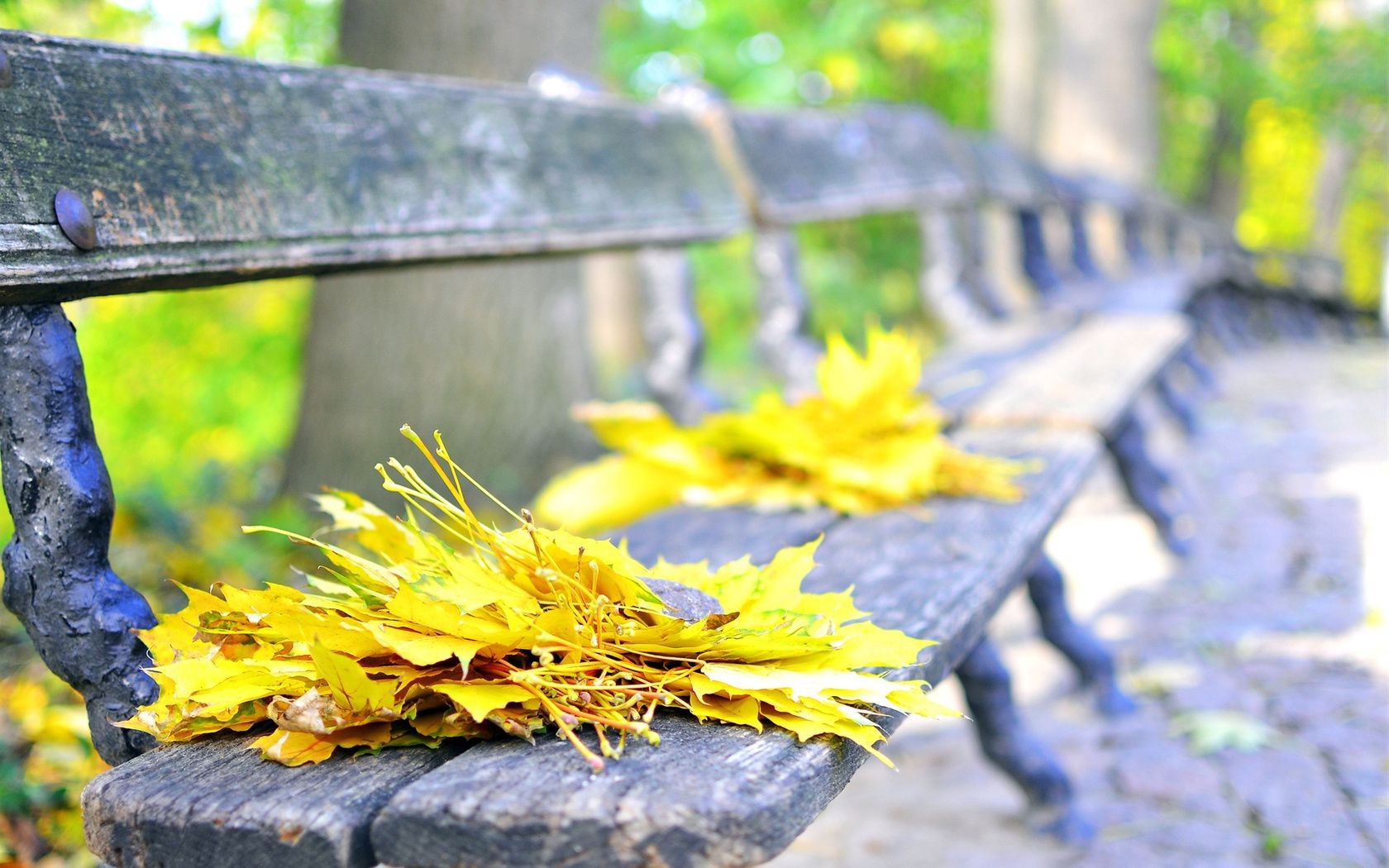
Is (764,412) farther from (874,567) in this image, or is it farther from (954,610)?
(954,610)

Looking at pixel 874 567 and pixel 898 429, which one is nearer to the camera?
pixel 874 567

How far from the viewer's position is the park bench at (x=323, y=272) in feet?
3.04

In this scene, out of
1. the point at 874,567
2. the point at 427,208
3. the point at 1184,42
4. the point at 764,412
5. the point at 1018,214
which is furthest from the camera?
the point at 1184,42

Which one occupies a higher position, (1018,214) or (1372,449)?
(1018,214)

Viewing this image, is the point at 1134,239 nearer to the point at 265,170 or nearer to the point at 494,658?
the point at 265,170

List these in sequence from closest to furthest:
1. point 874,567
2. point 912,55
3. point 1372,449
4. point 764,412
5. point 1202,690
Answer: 1. point 874,567
2. point 764,412
3. point 1202,690
4. point 1372,449
5. point 912,55

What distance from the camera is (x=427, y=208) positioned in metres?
1.85

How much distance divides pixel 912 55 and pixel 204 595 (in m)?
12.3

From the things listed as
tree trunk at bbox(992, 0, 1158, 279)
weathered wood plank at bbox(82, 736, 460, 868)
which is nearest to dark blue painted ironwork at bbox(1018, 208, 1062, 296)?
tree trunk at bbox(992, 0, 1158, 279)

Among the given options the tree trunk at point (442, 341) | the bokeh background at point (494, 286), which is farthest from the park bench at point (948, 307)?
the tree trunk at point (442, 341)

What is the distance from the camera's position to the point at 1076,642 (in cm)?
268

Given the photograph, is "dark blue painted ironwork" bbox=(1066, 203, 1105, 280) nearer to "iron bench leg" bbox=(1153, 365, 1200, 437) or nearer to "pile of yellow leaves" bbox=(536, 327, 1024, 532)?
"iron bench leg" bbox=(1153, 365, 1200, 437)

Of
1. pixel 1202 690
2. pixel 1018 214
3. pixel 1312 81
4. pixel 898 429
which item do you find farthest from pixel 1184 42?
pixel 898 429

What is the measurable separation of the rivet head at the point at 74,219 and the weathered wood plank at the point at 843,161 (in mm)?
1885
